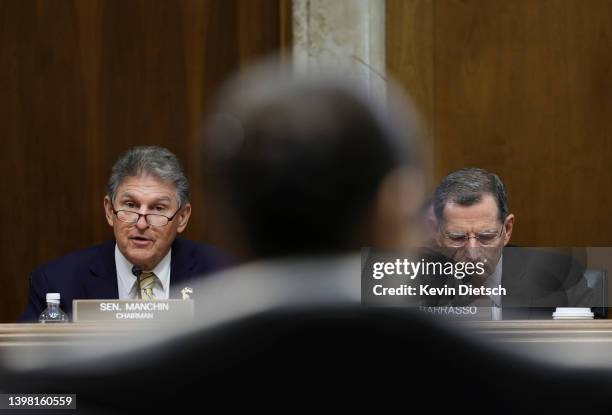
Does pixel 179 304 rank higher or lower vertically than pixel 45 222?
lower

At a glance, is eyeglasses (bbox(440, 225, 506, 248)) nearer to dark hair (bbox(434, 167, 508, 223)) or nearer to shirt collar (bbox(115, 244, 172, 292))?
dark hair (bbox(434, 167, 508, 223))

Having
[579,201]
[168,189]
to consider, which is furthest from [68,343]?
[579,201]

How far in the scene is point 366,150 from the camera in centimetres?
279

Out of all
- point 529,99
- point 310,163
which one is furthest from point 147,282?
point 529,99

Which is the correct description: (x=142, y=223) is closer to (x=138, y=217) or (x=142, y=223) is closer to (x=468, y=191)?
(x=138, y=217)

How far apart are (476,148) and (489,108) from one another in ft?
0.49

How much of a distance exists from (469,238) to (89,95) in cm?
220

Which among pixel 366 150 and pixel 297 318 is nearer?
pixel 297 318

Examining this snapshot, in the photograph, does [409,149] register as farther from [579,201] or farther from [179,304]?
[179,304]

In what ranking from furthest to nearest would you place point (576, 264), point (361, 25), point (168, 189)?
point (361, 25), point (168, 189), point (576, 264)

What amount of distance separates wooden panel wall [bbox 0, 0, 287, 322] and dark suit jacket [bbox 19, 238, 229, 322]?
3.43 feet

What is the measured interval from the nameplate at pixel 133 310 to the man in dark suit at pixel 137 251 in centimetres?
90

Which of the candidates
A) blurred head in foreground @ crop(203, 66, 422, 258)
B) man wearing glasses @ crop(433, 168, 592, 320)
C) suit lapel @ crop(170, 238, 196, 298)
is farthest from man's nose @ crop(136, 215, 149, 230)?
man wearing glasses @ crop(433, 168, 592, 320)

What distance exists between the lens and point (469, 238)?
1593 millimetres
